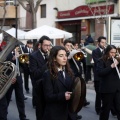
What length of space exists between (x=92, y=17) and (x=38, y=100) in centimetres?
2253

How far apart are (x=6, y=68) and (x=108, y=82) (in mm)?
1965

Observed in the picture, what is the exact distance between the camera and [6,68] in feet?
21.1

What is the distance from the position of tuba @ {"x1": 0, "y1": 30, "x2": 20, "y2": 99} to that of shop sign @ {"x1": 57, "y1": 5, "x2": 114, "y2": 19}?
19.3 metres

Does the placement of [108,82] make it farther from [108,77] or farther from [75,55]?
[75,55]

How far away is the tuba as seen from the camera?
6.14 m

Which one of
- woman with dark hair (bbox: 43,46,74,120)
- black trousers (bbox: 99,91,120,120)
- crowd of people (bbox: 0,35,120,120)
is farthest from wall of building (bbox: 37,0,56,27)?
woman with dark hair (bbox: 43,46,74,120)

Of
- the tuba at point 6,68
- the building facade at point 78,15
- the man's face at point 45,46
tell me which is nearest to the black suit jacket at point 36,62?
the man's face at point 45,46

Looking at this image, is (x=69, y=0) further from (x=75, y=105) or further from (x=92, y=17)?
(x=75, y=105)

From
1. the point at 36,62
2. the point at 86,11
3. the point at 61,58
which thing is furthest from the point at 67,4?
the point at 61,58

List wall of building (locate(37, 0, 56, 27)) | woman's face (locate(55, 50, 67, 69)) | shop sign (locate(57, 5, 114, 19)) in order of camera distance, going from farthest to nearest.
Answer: wall of building (locate(37, 0, 56, 27)) → shop sign (locate(57, 5, 114, 19)) → woman's face (locate(55, 50, 67, 69))

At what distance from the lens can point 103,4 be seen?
26.4 meters

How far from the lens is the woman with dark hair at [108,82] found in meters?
7.29

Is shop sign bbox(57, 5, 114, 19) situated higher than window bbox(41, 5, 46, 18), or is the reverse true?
window bbox(41, 5, 46, 18)

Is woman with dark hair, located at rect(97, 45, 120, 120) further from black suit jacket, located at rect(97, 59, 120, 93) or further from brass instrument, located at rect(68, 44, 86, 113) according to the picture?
brass instrument, located at rect(68, 44, 86, 113)
